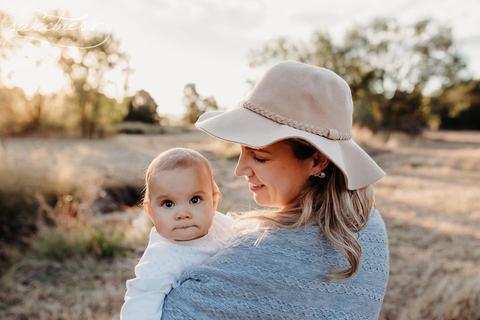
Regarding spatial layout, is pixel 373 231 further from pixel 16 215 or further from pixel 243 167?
pixel 16 215

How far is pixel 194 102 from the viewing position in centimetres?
331

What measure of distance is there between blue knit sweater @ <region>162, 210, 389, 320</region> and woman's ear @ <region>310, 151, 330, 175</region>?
0.80ft

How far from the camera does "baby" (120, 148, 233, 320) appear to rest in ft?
5.05

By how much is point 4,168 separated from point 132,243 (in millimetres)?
2480

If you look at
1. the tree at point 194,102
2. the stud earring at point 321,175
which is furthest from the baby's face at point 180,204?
the tree at point 194,102

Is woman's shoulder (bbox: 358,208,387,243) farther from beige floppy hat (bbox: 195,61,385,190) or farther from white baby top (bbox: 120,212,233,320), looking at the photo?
white baby top (bbox: 120,212,233,320)

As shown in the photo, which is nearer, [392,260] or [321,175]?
[321,175]

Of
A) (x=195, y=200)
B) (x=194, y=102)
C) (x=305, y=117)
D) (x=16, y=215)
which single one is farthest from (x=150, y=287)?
(x=16, y=215)

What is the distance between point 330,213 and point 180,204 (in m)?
0.53

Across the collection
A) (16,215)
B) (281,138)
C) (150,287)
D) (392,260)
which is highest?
(281,138)

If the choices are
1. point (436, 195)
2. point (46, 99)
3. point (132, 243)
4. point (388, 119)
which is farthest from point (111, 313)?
point (388, 119)

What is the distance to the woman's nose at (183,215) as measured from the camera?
1646 mm

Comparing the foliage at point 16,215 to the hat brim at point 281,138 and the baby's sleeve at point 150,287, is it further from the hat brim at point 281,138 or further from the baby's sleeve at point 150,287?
the hat brim at point 281,138

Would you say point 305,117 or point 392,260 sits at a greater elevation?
point 305,117
